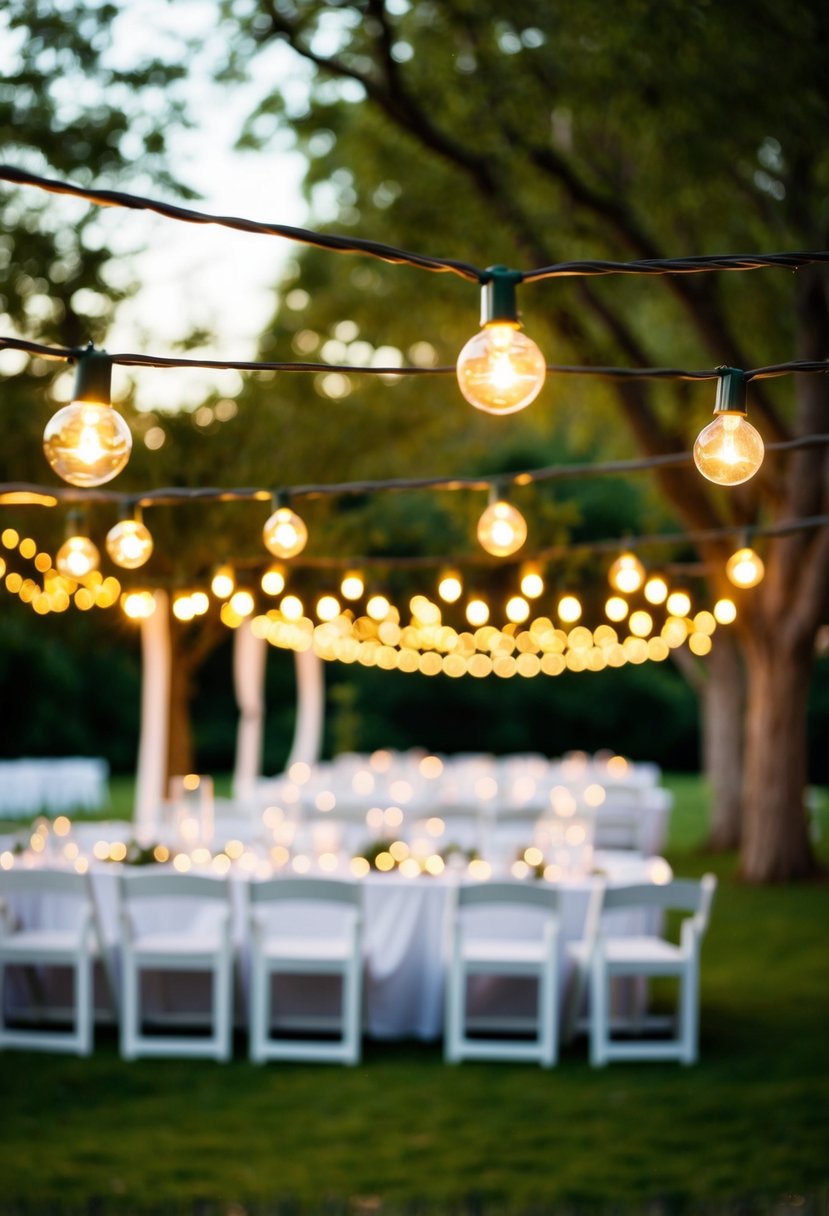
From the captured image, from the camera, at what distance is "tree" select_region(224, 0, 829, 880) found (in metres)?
9.71

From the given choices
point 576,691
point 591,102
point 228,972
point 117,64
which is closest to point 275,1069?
point 228,972

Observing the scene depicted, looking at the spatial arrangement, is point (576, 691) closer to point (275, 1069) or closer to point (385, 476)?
point (385, 476)

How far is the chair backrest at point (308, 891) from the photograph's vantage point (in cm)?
670

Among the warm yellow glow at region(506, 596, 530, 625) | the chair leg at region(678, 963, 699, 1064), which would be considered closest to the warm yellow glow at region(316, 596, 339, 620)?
the warm yellow glow at region(506, 596, 530, 625)

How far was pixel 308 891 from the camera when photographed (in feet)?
22.0

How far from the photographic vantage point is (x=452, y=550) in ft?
57.7

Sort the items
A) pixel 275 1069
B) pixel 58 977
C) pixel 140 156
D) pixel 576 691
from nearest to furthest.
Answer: pixel 275 1069
pixel 58 977
pixel 140 156
pixel 576 691

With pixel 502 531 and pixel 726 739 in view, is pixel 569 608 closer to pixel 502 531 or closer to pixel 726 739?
pixel 502 531

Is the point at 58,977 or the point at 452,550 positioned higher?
the point at 452,550

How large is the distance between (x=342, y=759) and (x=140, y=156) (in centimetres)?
891

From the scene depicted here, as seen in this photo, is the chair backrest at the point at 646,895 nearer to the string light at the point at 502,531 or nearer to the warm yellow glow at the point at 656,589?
the warm yellow glow at the point at 656,589

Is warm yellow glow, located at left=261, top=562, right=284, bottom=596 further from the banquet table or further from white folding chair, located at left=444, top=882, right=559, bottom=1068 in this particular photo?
the banquet table

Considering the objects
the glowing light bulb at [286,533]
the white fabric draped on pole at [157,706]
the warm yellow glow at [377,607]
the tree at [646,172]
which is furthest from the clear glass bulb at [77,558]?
the white fabric draped on pole at [157,706]

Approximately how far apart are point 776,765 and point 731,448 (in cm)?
1097
